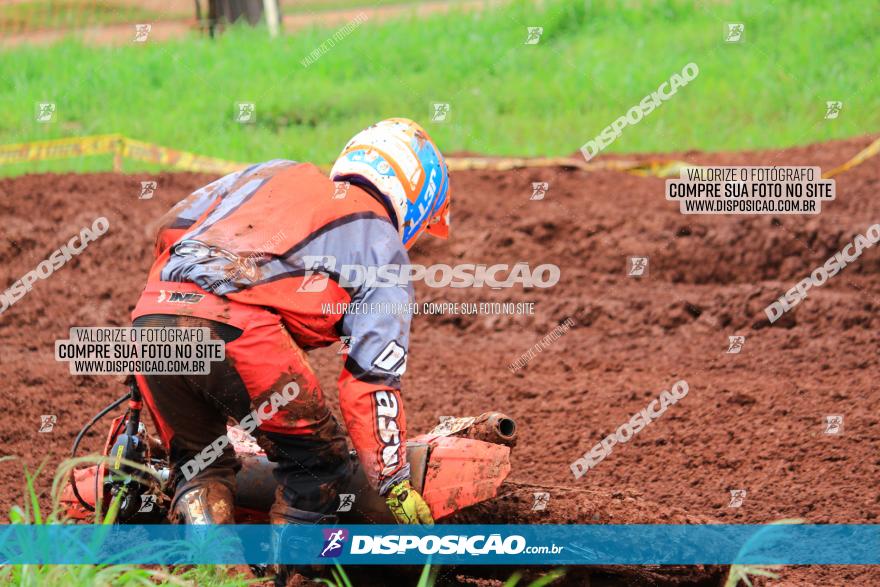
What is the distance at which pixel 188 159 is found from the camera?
1132 cm

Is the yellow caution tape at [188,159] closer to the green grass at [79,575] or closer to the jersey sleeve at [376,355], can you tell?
the jersey sleeve at [376,355]

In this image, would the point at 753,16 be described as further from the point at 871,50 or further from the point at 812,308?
the point at 812,308

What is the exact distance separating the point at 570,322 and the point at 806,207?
2.16 meters

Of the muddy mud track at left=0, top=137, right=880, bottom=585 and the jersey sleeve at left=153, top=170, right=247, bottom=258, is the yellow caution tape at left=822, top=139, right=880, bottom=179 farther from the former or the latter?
the jersey sleeve at left=153, top=170, right=247, bottom=258

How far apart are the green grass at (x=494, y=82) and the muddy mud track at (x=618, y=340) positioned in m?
1.74

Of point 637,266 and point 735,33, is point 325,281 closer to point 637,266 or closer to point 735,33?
point 637,266

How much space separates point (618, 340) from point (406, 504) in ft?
11.9

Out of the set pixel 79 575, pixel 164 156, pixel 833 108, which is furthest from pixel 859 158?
pixel 79 575

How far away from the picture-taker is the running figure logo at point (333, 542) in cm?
409

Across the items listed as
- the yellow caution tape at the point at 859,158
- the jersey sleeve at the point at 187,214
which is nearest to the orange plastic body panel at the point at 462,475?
the jersey sleeve at the point at 187,214

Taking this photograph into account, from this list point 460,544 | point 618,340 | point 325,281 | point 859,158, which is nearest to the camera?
point 325,281

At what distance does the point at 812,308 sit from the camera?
726 centimetres

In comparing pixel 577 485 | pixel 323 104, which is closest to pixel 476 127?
pixel 323 104

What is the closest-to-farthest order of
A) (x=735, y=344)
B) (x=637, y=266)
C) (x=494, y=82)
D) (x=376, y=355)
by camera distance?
(x=376, y=355) → (x=735, y=344) → (x=637, y=266) → (x=494, y=82)
